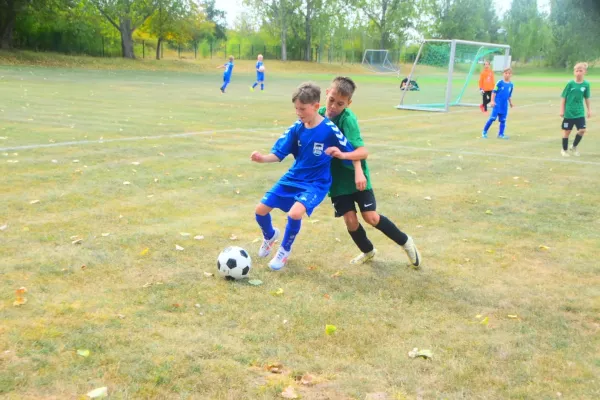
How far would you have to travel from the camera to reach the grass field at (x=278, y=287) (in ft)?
11.4

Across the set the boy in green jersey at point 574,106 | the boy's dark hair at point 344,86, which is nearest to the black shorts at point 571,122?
the boy in green jersey at point 574,106

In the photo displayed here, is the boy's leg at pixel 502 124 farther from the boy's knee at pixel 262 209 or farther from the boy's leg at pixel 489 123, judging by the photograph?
the boy's knee at pixel 262 209

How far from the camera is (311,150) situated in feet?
17.0

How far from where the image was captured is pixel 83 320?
407cm

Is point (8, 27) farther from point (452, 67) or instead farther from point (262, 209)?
point (262, 209)

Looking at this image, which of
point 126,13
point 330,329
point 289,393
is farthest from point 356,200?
point 126,13

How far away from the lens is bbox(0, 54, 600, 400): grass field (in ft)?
11.4

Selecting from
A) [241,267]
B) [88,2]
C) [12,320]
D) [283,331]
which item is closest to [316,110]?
[241,267]

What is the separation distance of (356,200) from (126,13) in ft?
169

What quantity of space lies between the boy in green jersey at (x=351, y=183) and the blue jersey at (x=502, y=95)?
1127 cm

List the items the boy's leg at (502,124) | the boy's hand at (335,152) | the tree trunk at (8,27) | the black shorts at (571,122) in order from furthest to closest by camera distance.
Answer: the tree trunk at (8,27) → the boy's leg at (502,124) → the black shorts at (571,122) → the boy's hand at (335,152)

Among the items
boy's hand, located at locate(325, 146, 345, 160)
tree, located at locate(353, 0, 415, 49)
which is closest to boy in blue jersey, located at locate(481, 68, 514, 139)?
boy's hand, located at locate(325, 146, 345, 160)

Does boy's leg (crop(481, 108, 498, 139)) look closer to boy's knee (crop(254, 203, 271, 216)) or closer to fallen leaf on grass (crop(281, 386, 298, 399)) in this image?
boy's knee (crop(254, 203, 271, 216))

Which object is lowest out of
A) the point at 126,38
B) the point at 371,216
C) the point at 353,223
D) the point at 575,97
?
the point at 353,223
